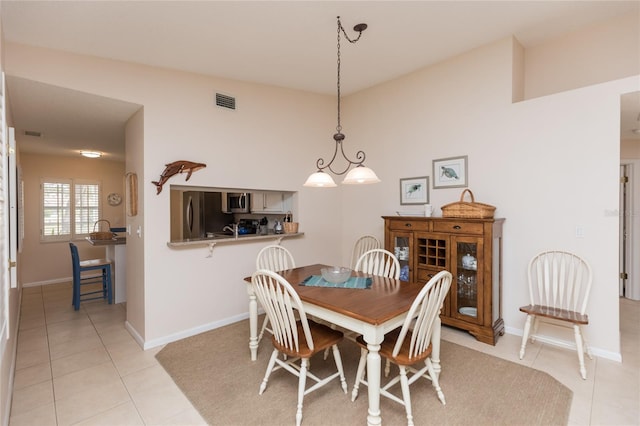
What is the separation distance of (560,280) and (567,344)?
0.63 m

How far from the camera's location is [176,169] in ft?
10.3

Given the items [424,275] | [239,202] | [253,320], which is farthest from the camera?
[239,202]

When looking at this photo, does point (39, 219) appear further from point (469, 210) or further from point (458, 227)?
point (469, 210)

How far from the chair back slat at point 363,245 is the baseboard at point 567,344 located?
67.5 inches

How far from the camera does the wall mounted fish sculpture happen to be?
3.07 meters

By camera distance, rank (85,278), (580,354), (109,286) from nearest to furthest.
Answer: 1. (580,354)
2. (85,278)
3. (109,286)

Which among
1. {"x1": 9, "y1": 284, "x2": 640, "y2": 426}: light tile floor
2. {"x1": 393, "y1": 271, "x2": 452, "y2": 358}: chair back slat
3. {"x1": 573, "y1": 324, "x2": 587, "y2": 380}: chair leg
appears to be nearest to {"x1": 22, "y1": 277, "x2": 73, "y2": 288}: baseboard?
{"x1": 9, "y1": 284, "x2": 640, "y2": 426}: light tile floor

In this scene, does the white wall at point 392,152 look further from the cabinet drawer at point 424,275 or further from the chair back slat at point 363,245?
the cabinet drawer at point 424,275

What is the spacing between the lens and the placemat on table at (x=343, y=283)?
7.99 feet

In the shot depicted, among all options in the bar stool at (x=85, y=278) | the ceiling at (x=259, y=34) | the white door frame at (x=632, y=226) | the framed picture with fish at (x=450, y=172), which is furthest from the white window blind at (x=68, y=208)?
the white door frame at (x=632, y=226)

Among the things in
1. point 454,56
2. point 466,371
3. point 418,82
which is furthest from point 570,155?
point 466,371

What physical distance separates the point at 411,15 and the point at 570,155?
75.9 inches

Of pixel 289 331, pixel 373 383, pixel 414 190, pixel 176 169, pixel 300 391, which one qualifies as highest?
pixel 176 169

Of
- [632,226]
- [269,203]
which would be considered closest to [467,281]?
[269,203]
